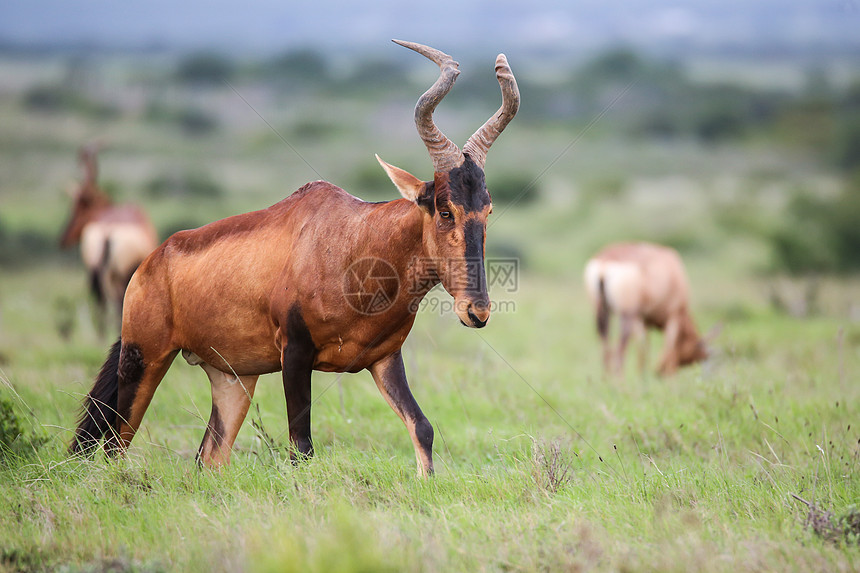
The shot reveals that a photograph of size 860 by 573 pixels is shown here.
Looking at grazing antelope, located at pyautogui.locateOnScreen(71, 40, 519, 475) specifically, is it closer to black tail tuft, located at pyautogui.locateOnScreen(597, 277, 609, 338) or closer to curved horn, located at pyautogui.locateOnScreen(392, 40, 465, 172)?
curved horn, located at pyautogui.locateOnScreen(392, 40, 465, 172)

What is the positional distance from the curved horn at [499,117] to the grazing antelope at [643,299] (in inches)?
307

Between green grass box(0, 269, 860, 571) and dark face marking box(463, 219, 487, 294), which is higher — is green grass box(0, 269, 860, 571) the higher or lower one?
the lower one

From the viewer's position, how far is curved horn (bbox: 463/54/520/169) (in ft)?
17.0

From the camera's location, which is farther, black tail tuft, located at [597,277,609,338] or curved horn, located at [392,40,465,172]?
black tail tuft, located at [597,277,609,338]

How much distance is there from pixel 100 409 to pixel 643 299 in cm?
938

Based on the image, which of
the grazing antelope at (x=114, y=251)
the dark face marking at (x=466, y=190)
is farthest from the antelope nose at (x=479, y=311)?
the grazing antelope at (x=114, y=251)

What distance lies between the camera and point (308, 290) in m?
5.25

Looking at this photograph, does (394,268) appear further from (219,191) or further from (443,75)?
(219,191)

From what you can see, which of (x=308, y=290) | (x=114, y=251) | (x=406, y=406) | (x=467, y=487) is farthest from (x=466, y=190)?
(x=114, y=251)

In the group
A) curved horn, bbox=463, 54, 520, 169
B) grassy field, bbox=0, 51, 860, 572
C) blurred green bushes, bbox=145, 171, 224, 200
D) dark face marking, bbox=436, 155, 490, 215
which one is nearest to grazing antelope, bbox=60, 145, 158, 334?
grassy field, bbox=0, 51, 860, 572

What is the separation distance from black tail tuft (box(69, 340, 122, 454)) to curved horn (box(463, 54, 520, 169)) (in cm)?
291

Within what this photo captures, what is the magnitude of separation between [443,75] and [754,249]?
80.7ft

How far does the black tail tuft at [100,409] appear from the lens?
5738 mm

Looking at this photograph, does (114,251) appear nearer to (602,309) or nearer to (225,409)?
(602,309)
